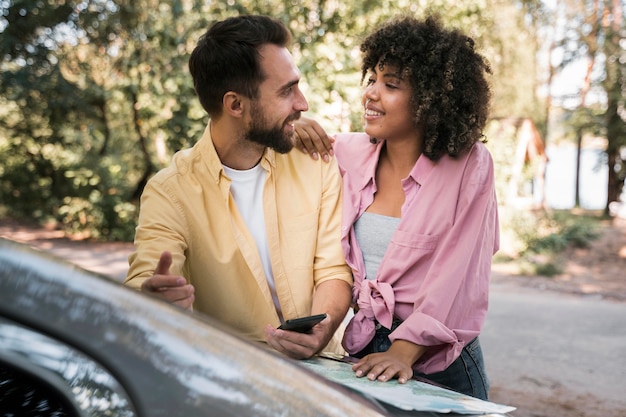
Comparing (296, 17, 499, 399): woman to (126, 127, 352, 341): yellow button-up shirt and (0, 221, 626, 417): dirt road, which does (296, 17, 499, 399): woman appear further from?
(0, 221, 626, 417): dirt road

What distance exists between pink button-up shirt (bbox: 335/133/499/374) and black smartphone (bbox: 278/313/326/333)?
0.96ft

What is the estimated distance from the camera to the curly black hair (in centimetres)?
241

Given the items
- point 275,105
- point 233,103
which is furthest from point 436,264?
point 233,103

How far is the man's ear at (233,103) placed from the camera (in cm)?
264

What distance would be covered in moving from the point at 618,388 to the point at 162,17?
8422 millimetres

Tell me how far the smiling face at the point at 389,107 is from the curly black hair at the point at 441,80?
3 centimetres

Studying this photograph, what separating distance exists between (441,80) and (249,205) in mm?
895

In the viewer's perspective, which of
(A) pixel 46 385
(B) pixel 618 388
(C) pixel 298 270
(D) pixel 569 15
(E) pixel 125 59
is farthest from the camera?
(D) pixel 569 15

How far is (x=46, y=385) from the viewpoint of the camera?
1051 millimetres

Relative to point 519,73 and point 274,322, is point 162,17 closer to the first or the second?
point 274,322

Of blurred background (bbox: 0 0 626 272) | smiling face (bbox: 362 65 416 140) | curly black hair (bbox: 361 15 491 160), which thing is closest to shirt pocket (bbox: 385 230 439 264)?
curly black hair (bbox: 361 15 491 160)

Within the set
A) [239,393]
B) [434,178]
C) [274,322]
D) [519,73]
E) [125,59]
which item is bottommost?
[274,322]

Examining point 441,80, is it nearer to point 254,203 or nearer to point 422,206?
point 422,206

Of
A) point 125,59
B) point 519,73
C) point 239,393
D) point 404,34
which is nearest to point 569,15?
point 519,73
